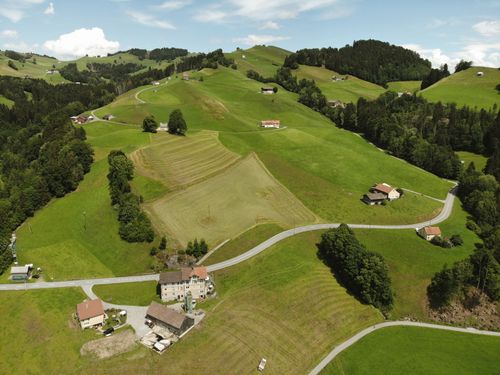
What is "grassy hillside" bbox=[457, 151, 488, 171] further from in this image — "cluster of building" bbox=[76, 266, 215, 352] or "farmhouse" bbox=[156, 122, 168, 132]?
"cluster of building" bbox=[76, 266, 215, 352]

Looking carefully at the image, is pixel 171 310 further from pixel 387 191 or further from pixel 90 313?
pixel 387 191

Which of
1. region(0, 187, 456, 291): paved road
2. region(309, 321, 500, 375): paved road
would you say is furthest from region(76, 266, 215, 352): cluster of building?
region(309, 321, 500, 375): paved road

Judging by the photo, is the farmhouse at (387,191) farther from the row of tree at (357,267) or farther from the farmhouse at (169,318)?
the farmhouse at (169,318)

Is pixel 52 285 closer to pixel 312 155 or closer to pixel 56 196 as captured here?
pixel 56 196

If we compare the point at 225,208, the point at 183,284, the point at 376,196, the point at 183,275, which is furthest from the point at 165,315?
the point at 376,196

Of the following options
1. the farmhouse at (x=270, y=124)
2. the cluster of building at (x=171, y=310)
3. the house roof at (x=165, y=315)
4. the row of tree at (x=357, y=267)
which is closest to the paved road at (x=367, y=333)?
the row of tree at (x=357, y=267)

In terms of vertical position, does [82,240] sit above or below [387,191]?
below
